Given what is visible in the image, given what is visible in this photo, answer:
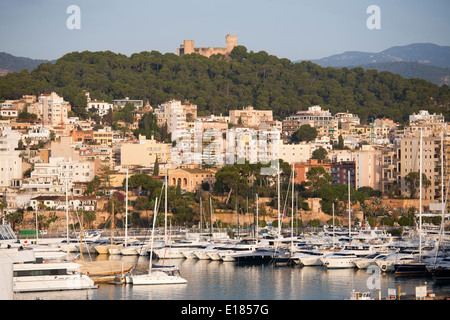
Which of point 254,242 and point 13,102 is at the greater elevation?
point 13,102

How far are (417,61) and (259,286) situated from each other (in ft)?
164

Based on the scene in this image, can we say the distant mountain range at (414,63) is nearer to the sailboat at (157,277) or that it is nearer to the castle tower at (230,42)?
the castle tower at (230,42)

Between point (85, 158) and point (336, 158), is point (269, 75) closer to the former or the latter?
point (336, 158)

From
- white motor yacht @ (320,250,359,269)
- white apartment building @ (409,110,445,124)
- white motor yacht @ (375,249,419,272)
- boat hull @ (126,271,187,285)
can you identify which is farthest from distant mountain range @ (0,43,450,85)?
boat hull @ (126,271,187,285)

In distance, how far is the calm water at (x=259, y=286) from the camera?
628 inches

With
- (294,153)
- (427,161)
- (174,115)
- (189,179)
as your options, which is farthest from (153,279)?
(174,115)

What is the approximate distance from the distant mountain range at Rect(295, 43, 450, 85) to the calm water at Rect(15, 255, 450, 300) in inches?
1576

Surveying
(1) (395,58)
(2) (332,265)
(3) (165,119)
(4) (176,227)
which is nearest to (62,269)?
(2) (332,265)

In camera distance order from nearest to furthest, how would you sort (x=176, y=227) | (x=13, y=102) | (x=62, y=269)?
(x=62, y=269), (x=176, y=227), (x=13, y=102)

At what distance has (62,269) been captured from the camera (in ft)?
54.0

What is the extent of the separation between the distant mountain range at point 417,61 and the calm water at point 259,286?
40.0m

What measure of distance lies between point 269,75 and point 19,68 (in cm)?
2035

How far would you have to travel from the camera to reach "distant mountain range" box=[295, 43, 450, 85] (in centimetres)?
6116

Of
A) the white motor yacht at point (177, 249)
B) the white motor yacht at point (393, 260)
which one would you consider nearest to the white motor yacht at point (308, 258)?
the white motor yacht at point (393, 260)
